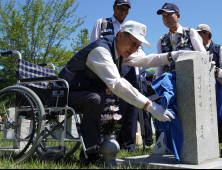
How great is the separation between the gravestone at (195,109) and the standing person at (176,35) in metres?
0.72

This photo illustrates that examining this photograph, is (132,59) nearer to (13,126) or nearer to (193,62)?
(193,62)

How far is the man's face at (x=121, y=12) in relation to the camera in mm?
4027

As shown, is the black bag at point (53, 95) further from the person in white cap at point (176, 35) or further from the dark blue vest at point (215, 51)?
the dark blue vest at point (215, 51)

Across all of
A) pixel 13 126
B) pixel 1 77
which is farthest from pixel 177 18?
pixel 1 77

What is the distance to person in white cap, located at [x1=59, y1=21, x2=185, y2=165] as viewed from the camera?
97.8 inches

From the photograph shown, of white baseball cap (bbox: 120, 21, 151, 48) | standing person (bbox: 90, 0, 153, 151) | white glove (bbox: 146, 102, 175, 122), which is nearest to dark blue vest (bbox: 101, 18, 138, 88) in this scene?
standing person (bbox: 90, 0, 153, 151)

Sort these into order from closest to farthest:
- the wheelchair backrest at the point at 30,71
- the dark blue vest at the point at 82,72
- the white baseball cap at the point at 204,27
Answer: the dark blue vest at the point at 82,72 → the wheelchair backrest at the point at 30,71 → the white baseball cap at the point at 204,27

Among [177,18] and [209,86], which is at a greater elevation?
[177,18]

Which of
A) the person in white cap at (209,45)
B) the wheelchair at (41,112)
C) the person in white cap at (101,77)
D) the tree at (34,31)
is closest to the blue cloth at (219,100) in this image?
the person in white cap at (209,45)

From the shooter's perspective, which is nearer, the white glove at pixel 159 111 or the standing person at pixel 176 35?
the white glove at pixel 159 111

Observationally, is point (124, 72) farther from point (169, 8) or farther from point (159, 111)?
point (159, 111)

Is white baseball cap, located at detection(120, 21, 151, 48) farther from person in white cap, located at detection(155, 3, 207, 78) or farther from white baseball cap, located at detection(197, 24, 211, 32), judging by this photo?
white baseball cap, located at detection(197, 24, 211, 32)

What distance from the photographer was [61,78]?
289 centimetres

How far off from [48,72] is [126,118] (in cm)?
127
